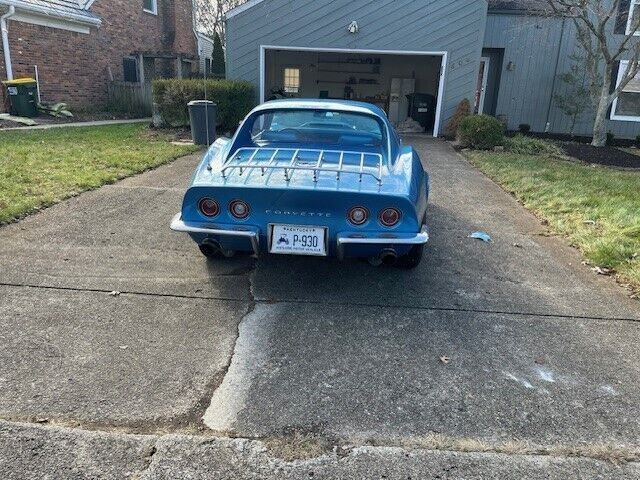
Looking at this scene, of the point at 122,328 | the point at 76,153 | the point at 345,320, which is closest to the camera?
the point at 122,328

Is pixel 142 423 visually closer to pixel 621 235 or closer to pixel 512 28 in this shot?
pixel 621 235

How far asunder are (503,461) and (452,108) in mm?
13666

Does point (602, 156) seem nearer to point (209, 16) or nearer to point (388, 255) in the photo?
point (388, 255)

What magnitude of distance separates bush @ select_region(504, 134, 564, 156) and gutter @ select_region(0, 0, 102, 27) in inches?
542

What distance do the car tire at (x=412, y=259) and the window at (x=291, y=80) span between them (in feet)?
56.4

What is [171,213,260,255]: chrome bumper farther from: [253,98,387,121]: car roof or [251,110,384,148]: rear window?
[253,98,387,121]: car roof

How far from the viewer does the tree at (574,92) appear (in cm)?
1506

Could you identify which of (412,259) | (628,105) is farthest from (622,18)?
(412,259)

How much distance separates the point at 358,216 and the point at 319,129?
1.68 metres

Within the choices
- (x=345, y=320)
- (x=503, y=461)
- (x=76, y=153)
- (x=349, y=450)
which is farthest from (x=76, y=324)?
(x=76, y=153)

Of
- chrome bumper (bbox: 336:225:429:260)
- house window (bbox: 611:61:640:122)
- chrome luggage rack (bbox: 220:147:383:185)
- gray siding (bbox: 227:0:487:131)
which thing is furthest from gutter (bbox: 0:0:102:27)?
house window (bbox: 611:61:640:122)

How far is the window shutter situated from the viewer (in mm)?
14656

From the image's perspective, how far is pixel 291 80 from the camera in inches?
807

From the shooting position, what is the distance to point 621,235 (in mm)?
5203
